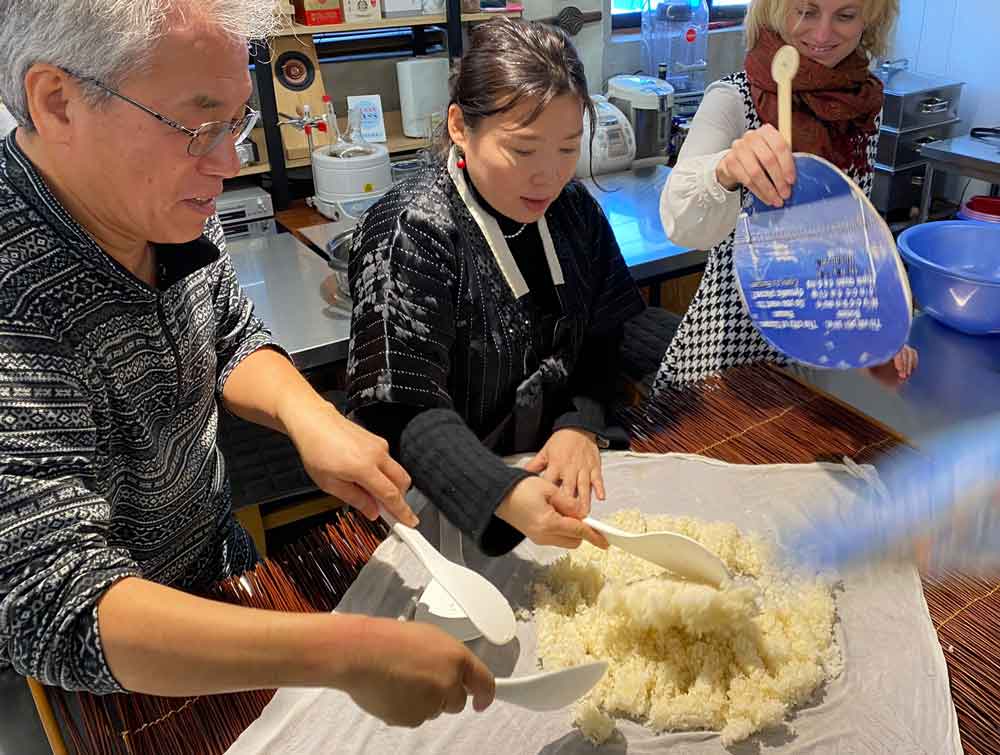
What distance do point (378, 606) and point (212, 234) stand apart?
618mm

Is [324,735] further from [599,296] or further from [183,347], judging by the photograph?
[599,296]

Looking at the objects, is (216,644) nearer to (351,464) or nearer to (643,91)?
(351,464)

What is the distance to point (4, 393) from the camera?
2.59ft

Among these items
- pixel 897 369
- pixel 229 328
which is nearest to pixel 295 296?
pixel 229 328

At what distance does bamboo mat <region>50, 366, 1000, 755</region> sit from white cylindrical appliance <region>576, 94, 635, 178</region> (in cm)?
156

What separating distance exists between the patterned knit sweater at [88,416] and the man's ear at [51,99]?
0.07 meters

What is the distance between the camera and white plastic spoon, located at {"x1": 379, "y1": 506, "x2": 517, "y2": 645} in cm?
98

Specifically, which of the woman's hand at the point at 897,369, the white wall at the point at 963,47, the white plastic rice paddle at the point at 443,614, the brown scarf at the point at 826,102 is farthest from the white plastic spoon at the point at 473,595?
the white wall at the point at 963,47

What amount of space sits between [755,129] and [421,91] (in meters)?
1.85

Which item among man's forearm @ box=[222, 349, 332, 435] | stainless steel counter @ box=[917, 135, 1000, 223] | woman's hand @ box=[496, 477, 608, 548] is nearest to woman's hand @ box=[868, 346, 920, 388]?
woman's hand @ box=[496, 477, 608, 548]

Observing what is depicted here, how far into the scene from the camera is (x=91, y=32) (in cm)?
77

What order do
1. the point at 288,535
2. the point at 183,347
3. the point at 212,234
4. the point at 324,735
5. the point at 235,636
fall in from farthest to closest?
the point at 288,535, the point at 212,234, the point at 183,347, the point at 324,735, the point at 235,636

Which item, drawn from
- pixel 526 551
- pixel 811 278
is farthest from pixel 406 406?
pixel 811 278

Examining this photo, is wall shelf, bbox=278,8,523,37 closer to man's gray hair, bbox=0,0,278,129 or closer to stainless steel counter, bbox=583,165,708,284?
stainless steel counter, bbox=583,165,708,284
